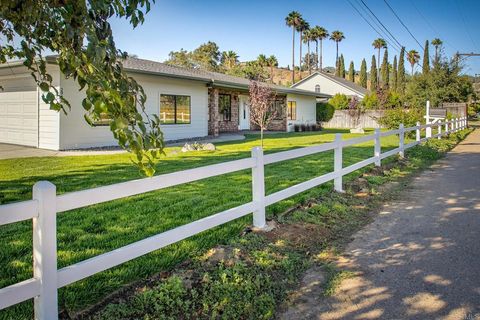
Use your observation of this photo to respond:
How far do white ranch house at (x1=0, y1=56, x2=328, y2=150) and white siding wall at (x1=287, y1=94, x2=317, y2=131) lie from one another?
11.5ft

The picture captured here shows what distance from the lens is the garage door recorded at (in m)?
15.6

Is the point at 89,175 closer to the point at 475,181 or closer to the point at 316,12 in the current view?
the point at 475,181

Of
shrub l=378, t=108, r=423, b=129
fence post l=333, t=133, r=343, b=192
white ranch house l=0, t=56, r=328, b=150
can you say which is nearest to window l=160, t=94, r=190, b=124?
white ranch house l=0, t=56, r=328, b=150

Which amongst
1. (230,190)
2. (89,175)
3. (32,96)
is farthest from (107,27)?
(32,96)

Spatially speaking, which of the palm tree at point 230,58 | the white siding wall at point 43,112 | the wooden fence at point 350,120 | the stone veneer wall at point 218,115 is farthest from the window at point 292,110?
the palm tree at point 230,58

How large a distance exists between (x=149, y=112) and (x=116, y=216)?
12990 mm

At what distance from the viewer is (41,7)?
7.32ft

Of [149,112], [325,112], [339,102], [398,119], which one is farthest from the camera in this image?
[339,102]

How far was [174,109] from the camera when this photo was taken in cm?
1975

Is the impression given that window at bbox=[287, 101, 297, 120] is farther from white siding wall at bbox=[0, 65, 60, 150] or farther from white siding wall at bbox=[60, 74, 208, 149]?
white siding wall at bbox=[0, 65, 60, 150]

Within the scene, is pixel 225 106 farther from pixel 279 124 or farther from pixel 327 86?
pixel 327 86

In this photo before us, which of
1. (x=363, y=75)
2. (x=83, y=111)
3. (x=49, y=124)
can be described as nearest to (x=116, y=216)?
(x=49, y=124)

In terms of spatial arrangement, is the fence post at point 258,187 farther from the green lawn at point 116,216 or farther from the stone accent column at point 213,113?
the stone accent column at point 213,113

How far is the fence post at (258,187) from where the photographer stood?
520 centimetres
